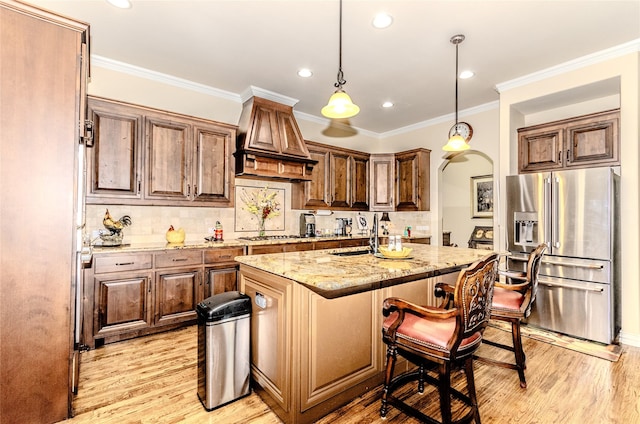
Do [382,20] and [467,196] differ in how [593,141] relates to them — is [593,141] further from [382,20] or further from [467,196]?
[467,196]

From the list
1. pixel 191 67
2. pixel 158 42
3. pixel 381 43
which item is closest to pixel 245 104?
pixel 191 67

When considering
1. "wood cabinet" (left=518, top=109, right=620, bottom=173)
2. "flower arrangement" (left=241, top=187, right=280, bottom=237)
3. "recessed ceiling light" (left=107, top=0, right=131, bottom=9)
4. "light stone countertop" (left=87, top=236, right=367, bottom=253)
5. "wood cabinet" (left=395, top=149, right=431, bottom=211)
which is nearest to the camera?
"recessed ceiling light" (left=107, top=0, right=131, bottom=9)

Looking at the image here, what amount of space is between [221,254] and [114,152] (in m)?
1.55

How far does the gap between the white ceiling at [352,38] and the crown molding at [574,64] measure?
0.05 m

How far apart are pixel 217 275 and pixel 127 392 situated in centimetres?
146

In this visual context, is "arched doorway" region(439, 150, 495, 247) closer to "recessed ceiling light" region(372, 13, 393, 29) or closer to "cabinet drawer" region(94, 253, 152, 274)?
"recessed ceiling light" region(372, 13, 393, 29)

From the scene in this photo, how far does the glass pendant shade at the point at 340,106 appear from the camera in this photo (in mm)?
2363

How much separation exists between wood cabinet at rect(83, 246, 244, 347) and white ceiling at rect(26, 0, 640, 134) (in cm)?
213

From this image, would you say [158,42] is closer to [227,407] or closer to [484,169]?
[227,407]

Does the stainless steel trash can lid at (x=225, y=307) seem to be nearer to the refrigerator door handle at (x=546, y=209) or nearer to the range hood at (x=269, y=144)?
the range hood at (x=269, y=144)

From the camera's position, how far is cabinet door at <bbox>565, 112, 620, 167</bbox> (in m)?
3.19

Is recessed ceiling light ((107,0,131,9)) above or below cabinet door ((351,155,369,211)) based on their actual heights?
above

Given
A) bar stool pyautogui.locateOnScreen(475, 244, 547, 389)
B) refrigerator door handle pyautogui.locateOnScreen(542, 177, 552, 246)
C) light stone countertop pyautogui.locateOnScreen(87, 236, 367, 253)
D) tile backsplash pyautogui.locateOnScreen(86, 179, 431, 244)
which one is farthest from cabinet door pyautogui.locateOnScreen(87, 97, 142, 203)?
refrigerator door handle pyautogui.locateOnScreen(542, 177, 552, 246)

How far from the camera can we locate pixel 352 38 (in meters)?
2.95
